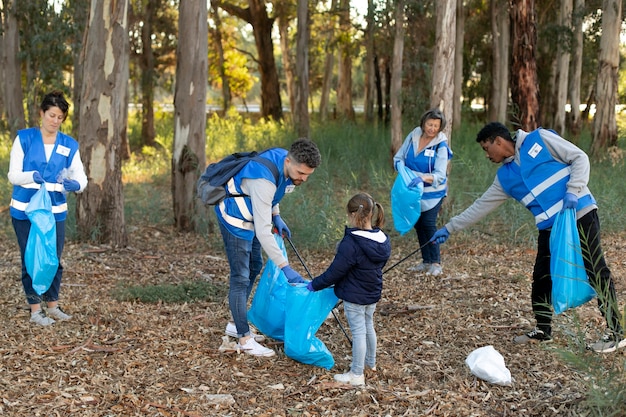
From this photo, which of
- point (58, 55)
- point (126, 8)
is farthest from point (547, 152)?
point (58, 55)

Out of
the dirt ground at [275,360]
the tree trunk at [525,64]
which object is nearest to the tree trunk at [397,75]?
the tree trunk at [525,64]

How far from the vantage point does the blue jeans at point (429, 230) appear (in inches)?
279

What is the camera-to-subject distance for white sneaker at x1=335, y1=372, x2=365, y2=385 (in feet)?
14.9

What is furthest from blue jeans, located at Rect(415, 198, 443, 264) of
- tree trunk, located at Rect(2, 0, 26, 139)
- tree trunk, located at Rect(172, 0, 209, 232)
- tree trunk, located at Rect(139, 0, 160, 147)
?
tree trunk, located at Rect(139, 0, 160, 147)

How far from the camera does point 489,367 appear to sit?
4586 mm

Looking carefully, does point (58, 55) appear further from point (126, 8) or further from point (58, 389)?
point (58, 389)

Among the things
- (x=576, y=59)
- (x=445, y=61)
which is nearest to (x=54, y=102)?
(x=445, y=61)

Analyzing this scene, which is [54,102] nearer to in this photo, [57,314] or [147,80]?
[57,314]

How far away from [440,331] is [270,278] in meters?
1.47

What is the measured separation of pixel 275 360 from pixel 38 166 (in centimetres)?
215

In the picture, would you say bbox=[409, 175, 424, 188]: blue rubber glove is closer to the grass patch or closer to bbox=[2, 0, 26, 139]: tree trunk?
the grass patch

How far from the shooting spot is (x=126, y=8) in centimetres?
816

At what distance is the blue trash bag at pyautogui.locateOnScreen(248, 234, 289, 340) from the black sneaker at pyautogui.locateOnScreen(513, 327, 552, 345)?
1.69 metres

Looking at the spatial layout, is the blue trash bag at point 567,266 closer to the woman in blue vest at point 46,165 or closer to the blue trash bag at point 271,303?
the blue trash bag at point 271,303
